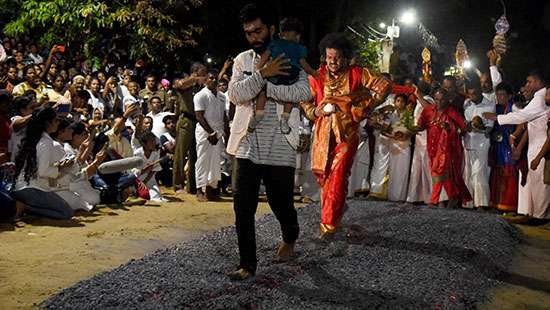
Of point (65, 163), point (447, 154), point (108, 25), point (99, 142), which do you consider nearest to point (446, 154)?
point (447, 154)

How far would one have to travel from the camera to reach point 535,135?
879 cm

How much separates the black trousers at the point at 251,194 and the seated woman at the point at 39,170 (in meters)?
3.55

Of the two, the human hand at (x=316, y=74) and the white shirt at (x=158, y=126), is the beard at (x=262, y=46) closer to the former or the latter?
the human hand at (x=316, y=74)

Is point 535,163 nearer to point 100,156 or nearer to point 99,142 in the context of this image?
point 100,156

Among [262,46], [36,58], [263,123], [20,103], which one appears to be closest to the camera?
[262,46]

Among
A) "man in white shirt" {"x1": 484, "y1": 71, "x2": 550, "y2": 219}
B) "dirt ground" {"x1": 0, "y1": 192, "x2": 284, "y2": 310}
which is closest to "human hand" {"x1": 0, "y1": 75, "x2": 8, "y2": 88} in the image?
"dirt ground" {"x1": 0, "y1": 192, "x2": 284, "y2": 310}

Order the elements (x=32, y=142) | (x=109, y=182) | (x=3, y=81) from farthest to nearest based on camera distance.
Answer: (x=3, y=81) → (x=109, y=182) → (x=32, y=142)

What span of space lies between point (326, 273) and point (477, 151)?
19.8 ft

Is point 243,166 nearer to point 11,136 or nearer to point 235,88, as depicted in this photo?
point 235,88

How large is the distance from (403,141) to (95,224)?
18.0 feet

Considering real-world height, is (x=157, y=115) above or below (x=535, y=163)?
above

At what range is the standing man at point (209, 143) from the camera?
9.80 metres

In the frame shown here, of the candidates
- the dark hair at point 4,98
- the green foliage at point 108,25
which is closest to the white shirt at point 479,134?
the dark hair at point 4,98

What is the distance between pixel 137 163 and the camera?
9.12 m
